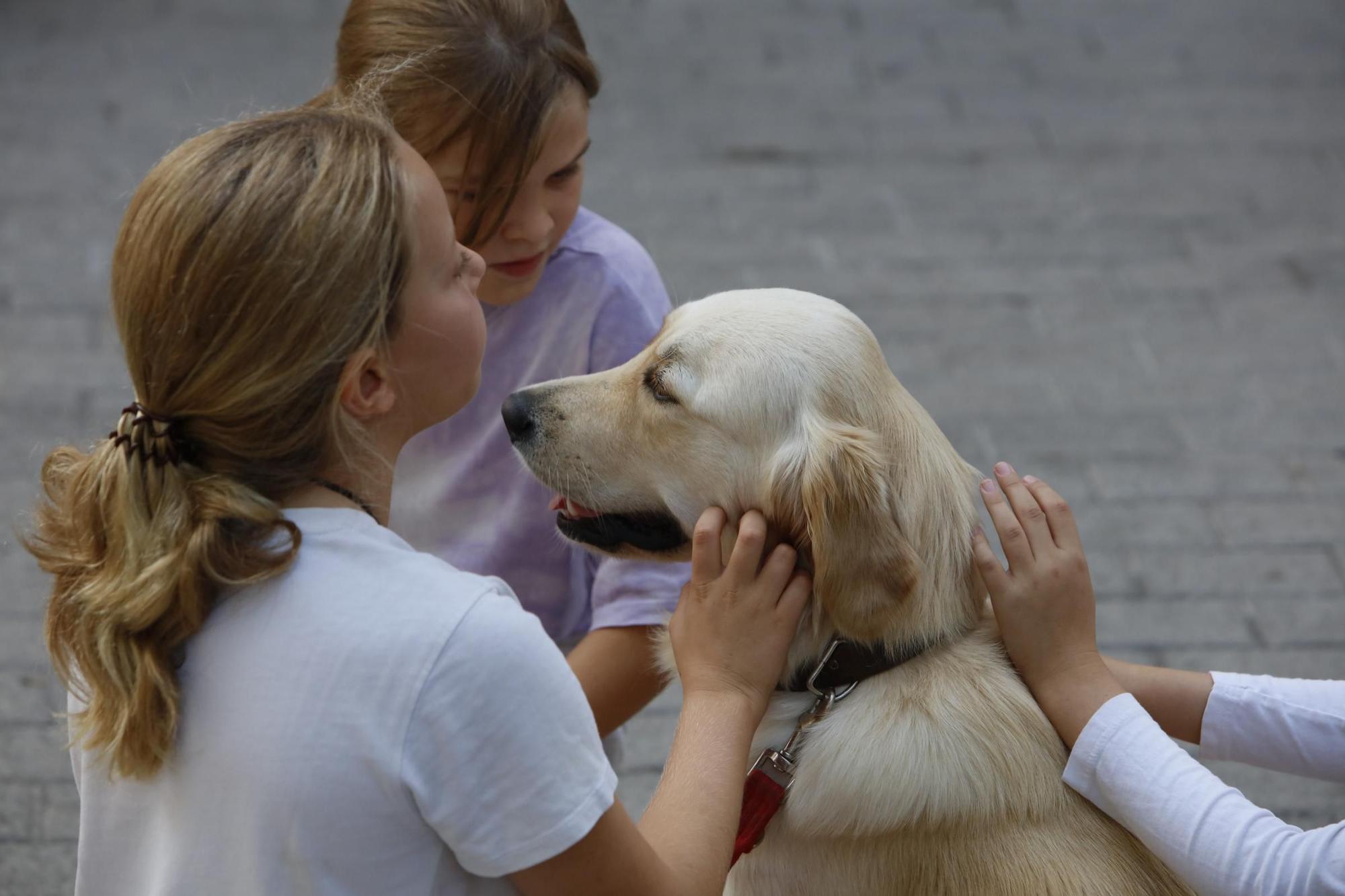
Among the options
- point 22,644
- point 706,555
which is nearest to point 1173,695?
point 706,555

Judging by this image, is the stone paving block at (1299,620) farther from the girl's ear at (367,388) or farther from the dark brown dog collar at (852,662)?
the girl's ear at (367,388)

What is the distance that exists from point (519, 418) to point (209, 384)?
2.58 feet

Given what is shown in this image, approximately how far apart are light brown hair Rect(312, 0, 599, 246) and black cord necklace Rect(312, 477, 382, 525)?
2.43 feet

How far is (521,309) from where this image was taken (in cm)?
234

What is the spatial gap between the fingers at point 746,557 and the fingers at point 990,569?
0.31 m

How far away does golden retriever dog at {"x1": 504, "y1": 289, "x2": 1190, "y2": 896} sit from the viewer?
69.7 inches

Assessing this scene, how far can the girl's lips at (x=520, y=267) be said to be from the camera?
2199mm

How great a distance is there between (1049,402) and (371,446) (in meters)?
3.35

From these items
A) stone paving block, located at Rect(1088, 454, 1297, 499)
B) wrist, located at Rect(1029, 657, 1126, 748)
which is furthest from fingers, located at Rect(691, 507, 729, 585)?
stone paving block, located at Rect(1088, 454, 1297, 499)

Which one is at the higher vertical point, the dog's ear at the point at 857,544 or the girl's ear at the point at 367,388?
the girl's ear at the point at 367,388

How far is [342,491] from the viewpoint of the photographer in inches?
57.6

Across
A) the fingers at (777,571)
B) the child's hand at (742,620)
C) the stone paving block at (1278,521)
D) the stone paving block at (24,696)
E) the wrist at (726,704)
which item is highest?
the fingers at (777,571)

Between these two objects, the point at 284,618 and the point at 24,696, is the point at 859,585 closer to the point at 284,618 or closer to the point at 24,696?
the point at 284,618

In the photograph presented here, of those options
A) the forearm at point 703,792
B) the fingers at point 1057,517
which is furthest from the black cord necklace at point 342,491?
the fingers at point 1057,517
